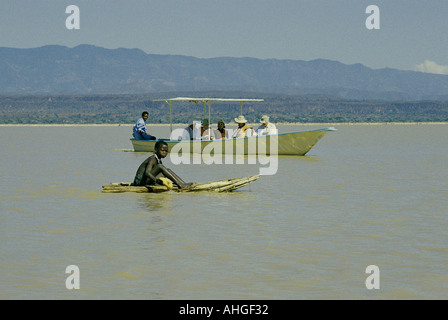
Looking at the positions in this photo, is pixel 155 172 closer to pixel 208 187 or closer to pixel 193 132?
pixel 208 187

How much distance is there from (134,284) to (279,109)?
628ft

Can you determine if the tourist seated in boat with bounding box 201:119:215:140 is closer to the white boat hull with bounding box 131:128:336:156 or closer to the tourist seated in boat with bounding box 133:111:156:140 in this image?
the white boat hull with bounding box 131:128:336:156

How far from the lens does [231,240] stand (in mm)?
12320

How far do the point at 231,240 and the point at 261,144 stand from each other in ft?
59.7

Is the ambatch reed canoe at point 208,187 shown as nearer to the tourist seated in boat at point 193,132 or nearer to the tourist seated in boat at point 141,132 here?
the tourist seated in boat at point 193,132

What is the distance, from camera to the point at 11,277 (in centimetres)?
990

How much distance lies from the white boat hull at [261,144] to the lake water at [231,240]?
7.88 m

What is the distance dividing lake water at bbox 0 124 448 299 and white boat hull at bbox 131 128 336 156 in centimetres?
788

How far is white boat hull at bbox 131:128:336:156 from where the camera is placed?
3018cm

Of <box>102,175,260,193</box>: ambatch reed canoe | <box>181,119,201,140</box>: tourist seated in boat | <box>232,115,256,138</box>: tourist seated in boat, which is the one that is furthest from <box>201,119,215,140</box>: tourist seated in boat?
<box>102,175,260,193</box>: ambatch reed canoe

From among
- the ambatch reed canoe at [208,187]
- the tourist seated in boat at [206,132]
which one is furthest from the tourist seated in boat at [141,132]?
the ambatch reed canoe at [208,187]

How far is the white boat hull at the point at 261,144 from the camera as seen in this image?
30180mm
